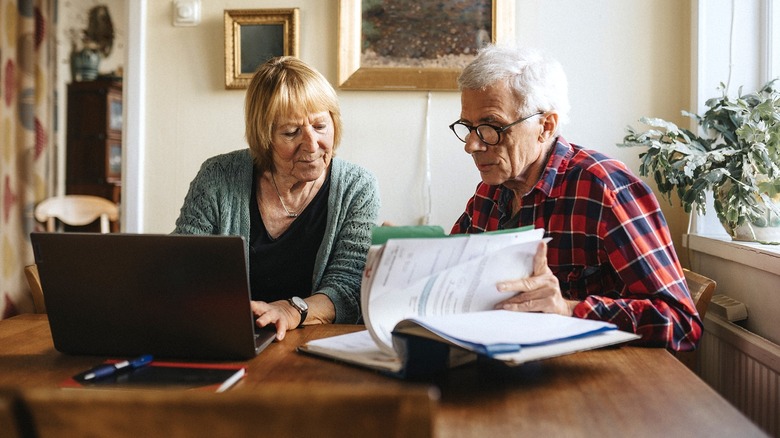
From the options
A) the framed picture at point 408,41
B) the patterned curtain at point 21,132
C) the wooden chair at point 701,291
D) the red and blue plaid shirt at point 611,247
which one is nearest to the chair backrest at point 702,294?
the wooden chair at point 701,291

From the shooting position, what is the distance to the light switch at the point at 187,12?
2395 mm

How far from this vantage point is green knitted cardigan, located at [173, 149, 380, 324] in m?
1.58

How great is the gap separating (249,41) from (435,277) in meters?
1.70

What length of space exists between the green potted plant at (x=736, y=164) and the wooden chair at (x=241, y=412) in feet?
4.81

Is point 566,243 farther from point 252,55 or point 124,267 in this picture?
point 252,55

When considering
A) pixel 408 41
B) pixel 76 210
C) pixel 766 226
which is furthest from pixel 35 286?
pixel 76 210

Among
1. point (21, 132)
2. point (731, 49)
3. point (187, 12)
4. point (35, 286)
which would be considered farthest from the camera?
point (21, 132)

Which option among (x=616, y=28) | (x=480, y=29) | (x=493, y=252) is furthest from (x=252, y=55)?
(x=493, y=252)

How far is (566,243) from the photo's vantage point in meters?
1.30

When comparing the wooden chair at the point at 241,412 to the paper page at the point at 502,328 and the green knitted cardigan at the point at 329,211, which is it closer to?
the paper page at the point at 502,328

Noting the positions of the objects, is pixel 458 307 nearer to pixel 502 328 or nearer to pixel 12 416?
pixel 502 328

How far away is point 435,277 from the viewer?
0.92 metres

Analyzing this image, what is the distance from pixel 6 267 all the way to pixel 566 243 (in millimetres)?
3408

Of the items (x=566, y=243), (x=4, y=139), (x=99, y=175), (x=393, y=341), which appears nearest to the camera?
(x=393, y=341)
